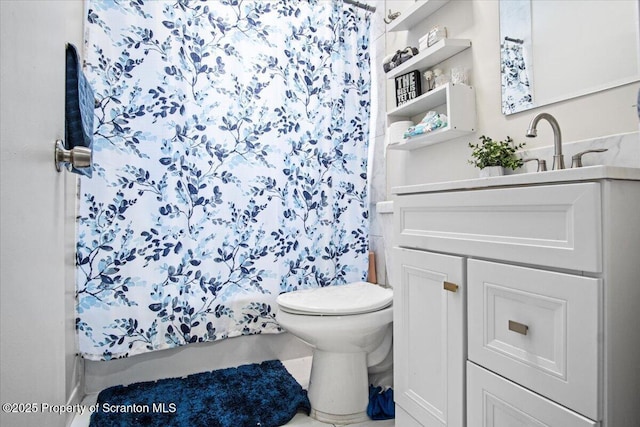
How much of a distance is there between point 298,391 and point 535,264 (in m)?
1.20

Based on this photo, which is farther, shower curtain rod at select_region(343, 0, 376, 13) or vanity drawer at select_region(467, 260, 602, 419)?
shower curtain rod at select_region(343, 0, 376, 13)

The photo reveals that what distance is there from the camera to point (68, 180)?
1.39m

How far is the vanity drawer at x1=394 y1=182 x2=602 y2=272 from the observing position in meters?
0.64

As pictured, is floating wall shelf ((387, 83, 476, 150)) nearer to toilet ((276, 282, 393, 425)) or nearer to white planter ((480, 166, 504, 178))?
white planter ((480, 166, 504, 178))

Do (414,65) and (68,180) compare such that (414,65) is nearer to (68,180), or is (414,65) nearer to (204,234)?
(204,234)

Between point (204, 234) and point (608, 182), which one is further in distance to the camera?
point (204, 234)

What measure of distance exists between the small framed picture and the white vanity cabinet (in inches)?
30.1

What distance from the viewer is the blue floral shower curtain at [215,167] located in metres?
1.52

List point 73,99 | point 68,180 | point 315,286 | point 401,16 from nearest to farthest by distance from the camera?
A: point 73,99 → point 68,180 → point 401,16 → point 315,286

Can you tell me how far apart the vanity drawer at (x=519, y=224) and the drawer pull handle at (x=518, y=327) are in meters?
0.13

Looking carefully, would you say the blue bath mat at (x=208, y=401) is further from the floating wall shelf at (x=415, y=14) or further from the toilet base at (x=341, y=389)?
the floating wall shelf at (x=415, y=14)

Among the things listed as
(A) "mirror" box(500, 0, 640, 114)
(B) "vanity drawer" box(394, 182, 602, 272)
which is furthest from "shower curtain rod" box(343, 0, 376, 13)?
(B) "vanity drawer" box(394, 182, 602, 272)

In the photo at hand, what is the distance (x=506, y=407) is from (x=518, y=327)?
19cm

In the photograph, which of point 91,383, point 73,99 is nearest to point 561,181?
point 73,99
